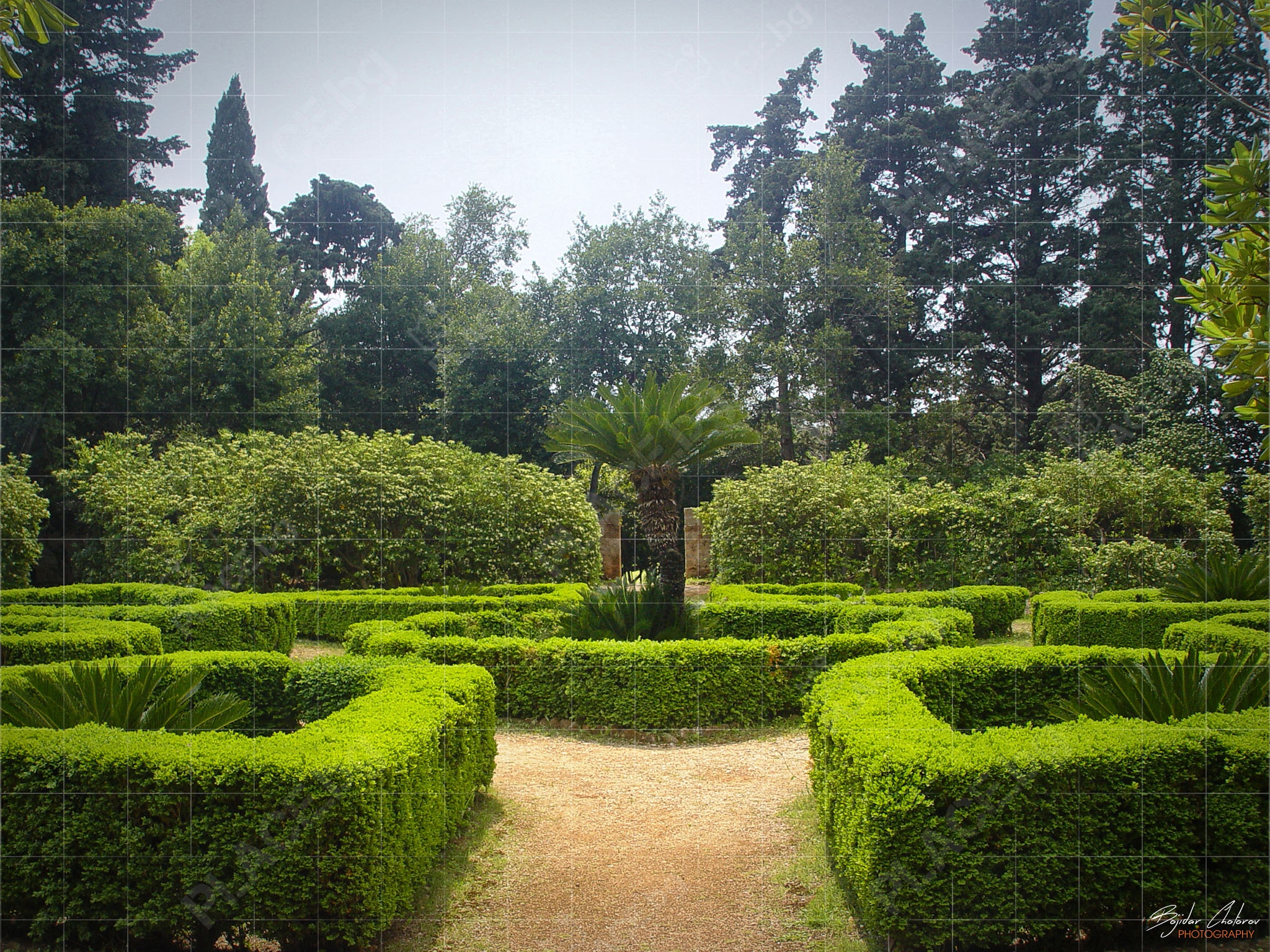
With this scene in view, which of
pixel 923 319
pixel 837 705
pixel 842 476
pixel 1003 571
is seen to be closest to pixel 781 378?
pixel 923 319

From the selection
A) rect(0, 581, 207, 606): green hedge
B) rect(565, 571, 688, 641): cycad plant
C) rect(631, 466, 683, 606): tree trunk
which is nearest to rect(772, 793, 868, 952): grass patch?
rect(565, 571, 688, 641): cycad plant

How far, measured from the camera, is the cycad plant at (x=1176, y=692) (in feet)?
10.9

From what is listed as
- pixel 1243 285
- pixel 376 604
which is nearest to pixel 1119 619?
pixel 1243 285

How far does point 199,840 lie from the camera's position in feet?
7.97

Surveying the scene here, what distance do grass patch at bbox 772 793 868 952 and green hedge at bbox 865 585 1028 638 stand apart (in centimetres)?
458

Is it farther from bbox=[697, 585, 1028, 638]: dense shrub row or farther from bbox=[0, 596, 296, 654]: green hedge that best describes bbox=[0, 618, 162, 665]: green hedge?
bbox=[697, 585, 1028, 638]: dense shrub row

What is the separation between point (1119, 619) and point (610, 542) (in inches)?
285

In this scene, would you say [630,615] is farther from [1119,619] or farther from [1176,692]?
[1119,619]

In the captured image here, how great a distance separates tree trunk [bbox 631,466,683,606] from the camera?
697cm

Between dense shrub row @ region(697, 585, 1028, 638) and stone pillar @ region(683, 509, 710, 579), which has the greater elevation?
stone pillar @ region(683, 509, 710, 579)

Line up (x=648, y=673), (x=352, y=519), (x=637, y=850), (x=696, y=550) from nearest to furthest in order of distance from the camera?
1. (x=637, y=850)
2. (x=648, y=673)
3. (x=352, y=519)
4. (x=696, y=550)

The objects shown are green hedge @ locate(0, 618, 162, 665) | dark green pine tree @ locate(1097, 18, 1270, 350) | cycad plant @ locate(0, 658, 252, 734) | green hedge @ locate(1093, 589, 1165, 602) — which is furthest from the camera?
green hedge @ locate(1093, 589, 1165, 602)

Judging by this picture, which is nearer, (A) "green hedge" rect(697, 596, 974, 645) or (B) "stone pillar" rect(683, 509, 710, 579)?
(A) "green hedge" rect(697, 596, 974, 645)

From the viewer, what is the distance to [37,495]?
7.04 meters
